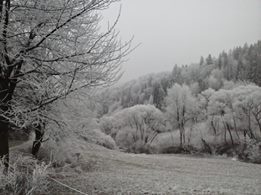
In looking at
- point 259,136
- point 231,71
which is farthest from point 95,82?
point 231,71

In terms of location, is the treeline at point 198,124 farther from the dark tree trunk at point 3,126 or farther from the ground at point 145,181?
the dark tree trunk at point 3,126

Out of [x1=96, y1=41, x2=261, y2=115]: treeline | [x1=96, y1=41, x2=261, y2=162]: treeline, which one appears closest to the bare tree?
[x1=96, y1=41, x2=261, y2=162]: treeline

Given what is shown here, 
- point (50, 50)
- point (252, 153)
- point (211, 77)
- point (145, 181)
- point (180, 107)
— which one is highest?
point (211, 77)

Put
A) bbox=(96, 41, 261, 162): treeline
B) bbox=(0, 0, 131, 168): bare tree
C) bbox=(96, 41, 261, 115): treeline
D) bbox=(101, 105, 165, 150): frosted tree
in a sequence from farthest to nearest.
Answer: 1. bbox=(96, 41, 261, 115): treeline
2. bbox=(101, 105, 165, 150): frosted tree
3. bbox=(96, 41, 261, 162): treeline
4. bbox=(0, 0, 131, 168): bare tree

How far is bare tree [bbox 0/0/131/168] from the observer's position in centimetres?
514

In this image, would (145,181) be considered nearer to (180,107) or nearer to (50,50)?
(50,50)

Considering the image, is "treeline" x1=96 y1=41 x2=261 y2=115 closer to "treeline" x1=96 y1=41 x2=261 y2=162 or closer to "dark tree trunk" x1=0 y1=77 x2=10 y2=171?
"treeline" x1=96 y1=41 x2=261 y2=162

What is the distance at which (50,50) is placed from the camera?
5621 mm

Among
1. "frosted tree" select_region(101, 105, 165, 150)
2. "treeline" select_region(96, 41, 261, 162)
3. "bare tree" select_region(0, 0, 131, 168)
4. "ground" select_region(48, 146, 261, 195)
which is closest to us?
"bare tree" select_region(0, 0, 131, 168)

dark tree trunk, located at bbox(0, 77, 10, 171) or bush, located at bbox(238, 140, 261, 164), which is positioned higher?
dark tree trunk, located at bbox(0, 77, 10, 171)

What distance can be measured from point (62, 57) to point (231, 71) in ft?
326

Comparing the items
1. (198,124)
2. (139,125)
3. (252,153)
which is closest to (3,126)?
(252,153)

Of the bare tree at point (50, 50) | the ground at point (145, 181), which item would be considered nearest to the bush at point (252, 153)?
the ground at point (145, 181)

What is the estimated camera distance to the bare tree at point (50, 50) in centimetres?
514
